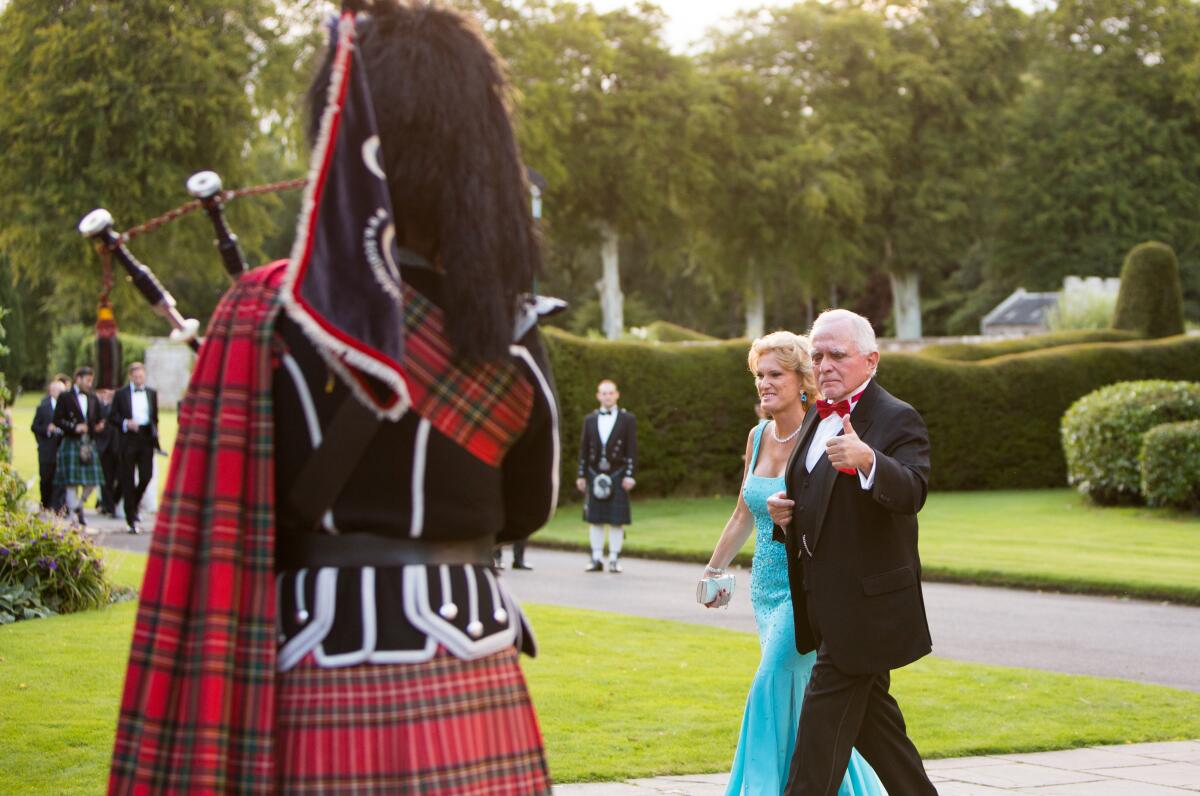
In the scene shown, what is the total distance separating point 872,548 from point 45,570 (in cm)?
830

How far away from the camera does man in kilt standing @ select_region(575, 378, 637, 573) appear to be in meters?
16.9

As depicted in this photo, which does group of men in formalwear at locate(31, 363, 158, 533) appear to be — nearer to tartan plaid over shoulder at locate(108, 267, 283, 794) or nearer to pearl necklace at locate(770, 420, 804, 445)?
pearl necklace at locate(770, 420, 804, 445)

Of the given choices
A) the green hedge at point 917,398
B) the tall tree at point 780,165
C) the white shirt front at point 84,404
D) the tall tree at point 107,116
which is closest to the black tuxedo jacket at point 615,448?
the green hedge at point 917,398

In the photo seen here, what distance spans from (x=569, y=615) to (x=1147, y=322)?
21977 mm

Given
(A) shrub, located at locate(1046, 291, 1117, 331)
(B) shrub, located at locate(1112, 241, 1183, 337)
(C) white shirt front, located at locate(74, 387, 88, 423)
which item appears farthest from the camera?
(A) shrub, located at locate(1046, 291, 1117, 331)

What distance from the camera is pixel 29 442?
37.3 meters

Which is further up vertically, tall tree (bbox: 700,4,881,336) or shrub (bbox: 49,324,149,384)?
tall tree (bbox: 700,4,881,336)

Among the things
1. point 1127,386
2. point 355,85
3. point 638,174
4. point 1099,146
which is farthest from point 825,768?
point 1099,146

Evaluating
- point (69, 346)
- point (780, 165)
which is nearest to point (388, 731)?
point (780, 165)

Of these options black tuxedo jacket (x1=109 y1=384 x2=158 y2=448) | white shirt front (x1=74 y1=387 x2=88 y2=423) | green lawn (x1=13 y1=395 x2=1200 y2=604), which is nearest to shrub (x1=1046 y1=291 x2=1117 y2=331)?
green lawn (x1=13 y1=395 x2=1200 y2=604)

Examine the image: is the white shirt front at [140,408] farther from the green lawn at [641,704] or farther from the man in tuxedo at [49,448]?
the green lawn at [641,704]

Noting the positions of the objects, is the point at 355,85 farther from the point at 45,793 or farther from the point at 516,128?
the point at 45,793

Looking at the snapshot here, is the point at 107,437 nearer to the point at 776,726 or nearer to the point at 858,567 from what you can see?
the point at 776,726

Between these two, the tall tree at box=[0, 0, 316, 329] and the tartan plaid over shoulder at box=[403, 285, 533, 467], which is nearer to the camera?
the tartan plaid over shoulder at box=[403, 285, 533, 467]
